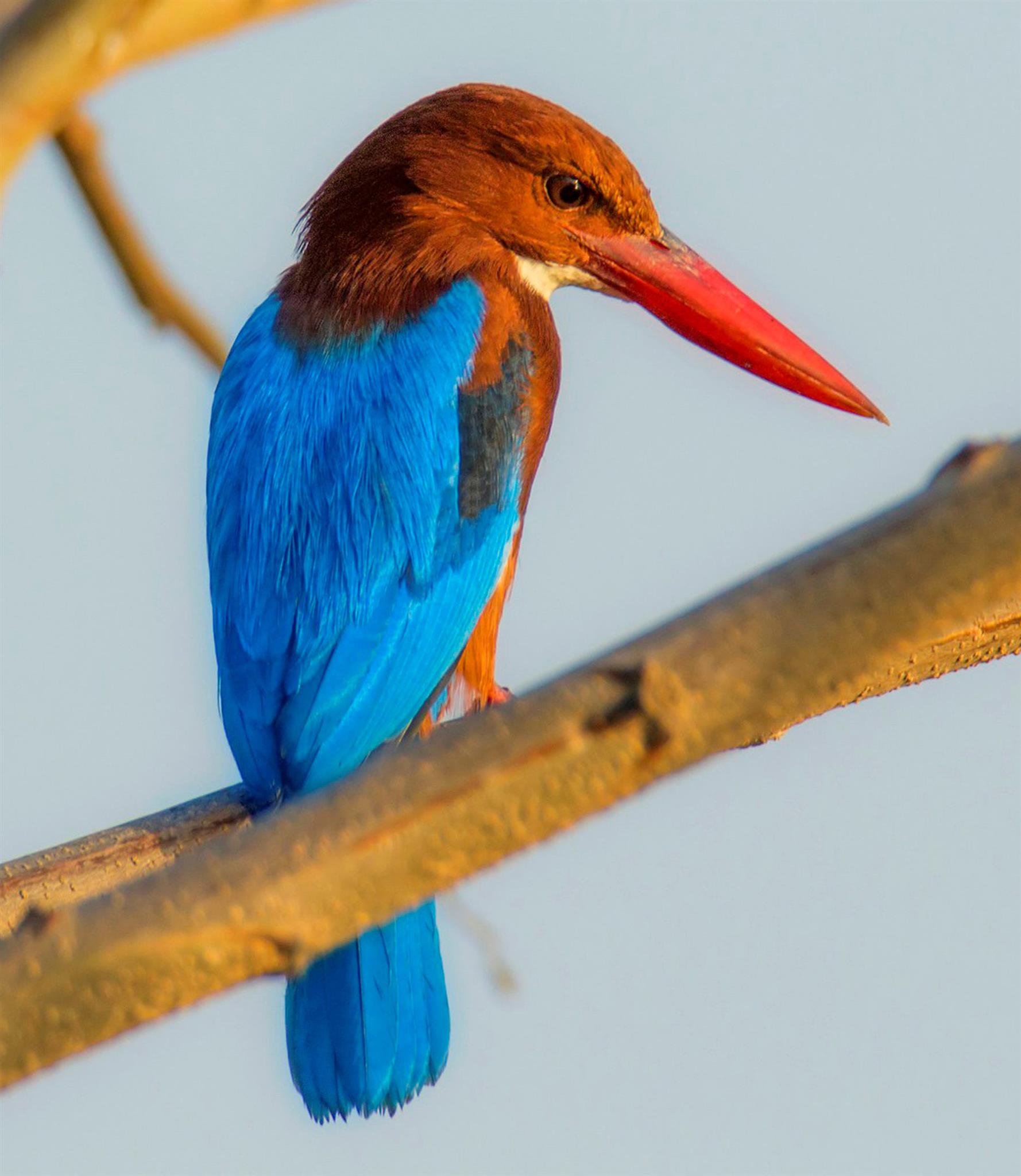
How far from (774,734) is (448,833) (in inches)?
59.0

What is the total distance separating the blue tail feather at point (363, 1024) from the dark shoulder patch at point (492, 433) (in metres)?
0.86

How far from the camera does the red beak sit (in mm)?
3650

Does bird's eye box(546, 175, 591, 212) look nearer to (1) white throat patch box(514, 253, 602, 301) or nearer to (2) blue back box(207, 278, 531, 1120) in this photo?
(1) white throat patch box(514, 253, 602, 301)

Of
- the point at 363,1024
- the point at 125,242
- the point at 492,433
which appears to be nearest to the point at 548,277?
the point at 492,433

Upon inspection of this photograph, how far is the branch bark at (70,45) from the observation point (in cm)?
111

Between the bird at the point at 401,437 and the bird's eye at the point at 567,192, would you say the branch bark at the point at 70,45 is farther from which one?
the bird's eye at the point at 567,192

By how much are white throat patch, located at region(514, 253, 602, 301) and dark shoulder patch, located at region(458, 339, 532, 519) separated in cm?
29

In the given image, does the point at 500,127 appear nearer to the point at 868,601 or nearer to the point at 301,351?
the point at 301,351

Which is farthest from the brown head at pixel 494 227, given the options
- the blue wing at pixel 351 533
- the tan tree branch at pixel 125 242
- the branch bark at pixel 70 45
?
the branch bark at pixel 70 45

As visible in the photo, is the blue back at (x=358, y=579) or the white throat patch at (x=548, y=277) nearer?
the blue back at (x=358, y=579)

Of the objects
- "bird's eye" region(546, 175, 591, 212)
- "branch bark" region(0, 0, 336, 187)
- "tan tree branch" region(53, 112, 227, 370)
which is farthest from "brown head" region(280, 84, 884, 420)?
"branch bark" region(0, 0, 336, 187)

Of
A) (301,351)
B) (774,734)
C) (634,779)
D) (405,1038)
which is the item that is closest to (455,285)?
(301,351)

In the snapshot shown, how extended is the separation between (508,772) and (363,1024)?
182 centimetres

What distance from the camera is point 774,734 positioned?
2811 mm
